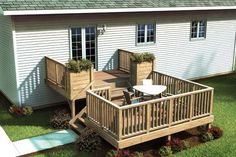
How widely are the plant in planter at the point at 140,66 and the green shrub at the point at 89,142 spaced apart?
3.60m

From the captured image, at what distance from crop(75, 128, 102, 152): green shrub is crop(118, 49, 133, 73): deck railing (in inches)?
199

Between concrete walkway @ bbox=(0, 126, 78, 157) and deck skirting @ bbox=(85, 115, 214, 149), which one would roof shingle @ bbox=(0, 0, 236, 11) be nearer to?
concrete walkway @ bbox=(0, 126, 78, 157)

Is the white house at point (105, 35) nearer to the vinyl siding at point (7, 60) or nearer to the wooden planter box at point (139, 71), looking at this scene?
the vinyl siding at point (7, 60)

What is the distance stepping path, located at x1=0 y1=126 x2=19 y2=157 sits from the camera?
10.2 meters

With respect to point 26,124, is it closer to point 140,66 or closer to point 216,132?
point 140,66

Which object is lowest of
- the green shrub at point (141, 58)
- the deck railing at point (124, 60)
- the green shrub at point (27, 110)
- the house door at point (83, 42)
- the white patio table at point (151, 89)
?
the green shrub at point (27, 110)

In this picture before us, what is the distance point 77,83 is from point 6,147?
3121 millimetres

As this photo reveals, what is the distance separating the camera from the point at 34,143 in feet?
35.9

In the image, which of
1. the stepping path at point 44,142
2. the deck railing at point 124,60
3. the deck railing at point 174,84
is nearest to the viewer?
the stepping path at point 44,142

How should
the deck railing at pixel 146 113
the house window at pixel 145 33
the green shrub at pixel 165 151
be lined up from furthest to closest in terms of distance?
the house window at pixel 145 33
the green shrub at pixel 165 151
the deck railing at pixel 146 113

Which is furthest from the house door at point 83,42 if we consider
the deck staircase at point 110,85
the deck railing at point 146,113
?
the deck railing at point 146,113

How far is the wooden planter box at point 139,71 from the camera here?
13258mm

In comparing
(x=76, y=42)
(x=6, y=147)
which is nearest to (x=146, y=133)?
(x=6, y=147)

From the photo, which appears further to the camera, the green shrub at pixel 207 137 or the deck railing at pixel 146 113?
the green shrub at pixel 207 137
